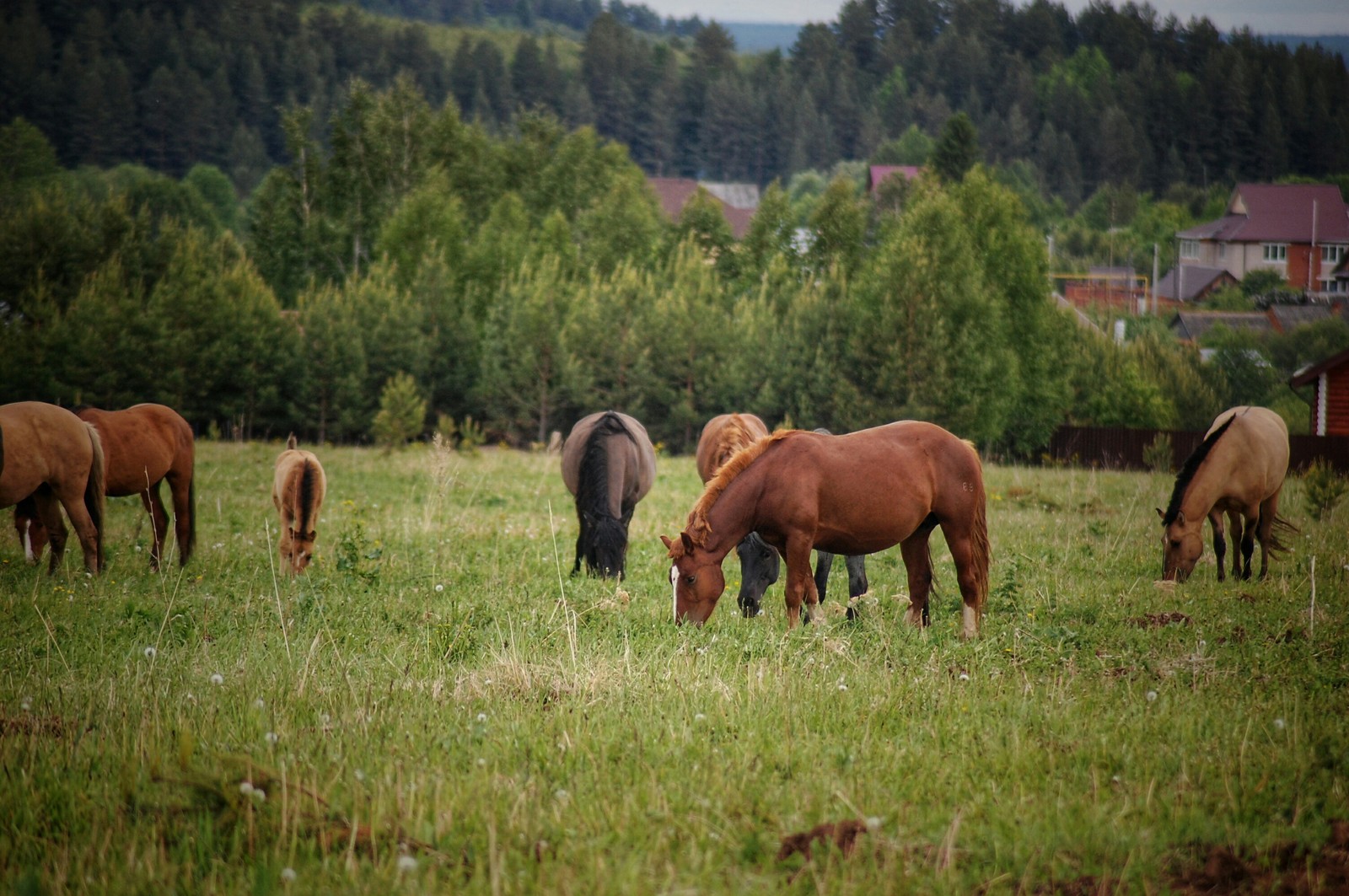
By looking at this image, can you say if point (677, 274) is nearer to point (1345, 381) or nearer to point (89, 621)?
point (1345, 381)

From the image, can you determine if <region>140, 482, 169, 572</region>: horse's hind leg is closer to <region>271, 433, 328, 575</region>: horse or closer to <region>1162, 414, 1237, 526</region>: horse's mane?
<region>271, 433, 328, 575</region>: horse

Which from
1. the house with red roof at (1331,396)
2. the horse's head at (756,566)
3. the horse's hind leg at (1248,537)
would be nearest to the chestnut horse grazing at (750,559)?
the horse's head at (756,566)

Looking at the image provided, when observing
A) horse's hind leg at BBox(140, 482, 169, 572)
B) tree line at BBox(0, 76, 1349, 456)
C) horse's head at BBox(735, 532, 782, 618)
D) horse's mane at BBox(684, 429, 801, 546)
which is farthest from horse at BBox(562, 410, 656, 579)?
tree line at BBox(0, 76, 1349, 456)

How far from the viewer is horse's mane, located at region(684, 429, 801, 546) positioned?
761 cm

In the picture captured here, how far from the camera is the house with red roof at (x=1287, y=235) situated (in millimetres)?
51688

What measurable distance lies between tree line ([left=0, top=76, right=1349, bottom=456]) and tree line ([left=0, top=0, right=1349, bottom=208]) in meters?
24.4

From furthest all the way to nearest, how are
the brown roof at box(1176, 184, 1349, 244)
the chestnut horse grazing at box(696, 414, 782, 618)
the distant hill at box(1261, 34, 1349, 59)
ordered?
the distant hill at box(1261, 34, 1349, 59), the brown roof at box(1176, 184, 1349, 244), the chestnut horse grazing at box(696, 414, 782, 618)

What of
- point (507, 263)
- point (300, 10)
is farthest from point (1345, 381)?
point (300, 10)

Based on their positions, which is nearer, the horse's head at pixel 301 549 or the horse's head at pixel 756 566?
the horse's head at pixel 756 566

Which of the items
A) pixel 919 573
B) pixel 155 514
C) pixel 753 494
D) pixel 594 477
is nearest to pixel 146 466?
pixel 155 514

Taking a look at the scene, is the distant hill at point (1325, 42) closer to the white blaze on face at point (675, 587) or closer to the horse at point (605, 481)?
the horse at point (605, 481)

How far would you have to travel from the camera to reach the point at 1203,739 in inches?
204

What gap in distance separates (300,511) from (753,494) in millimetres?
4910

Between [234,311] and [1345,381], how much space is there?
34.8 m
